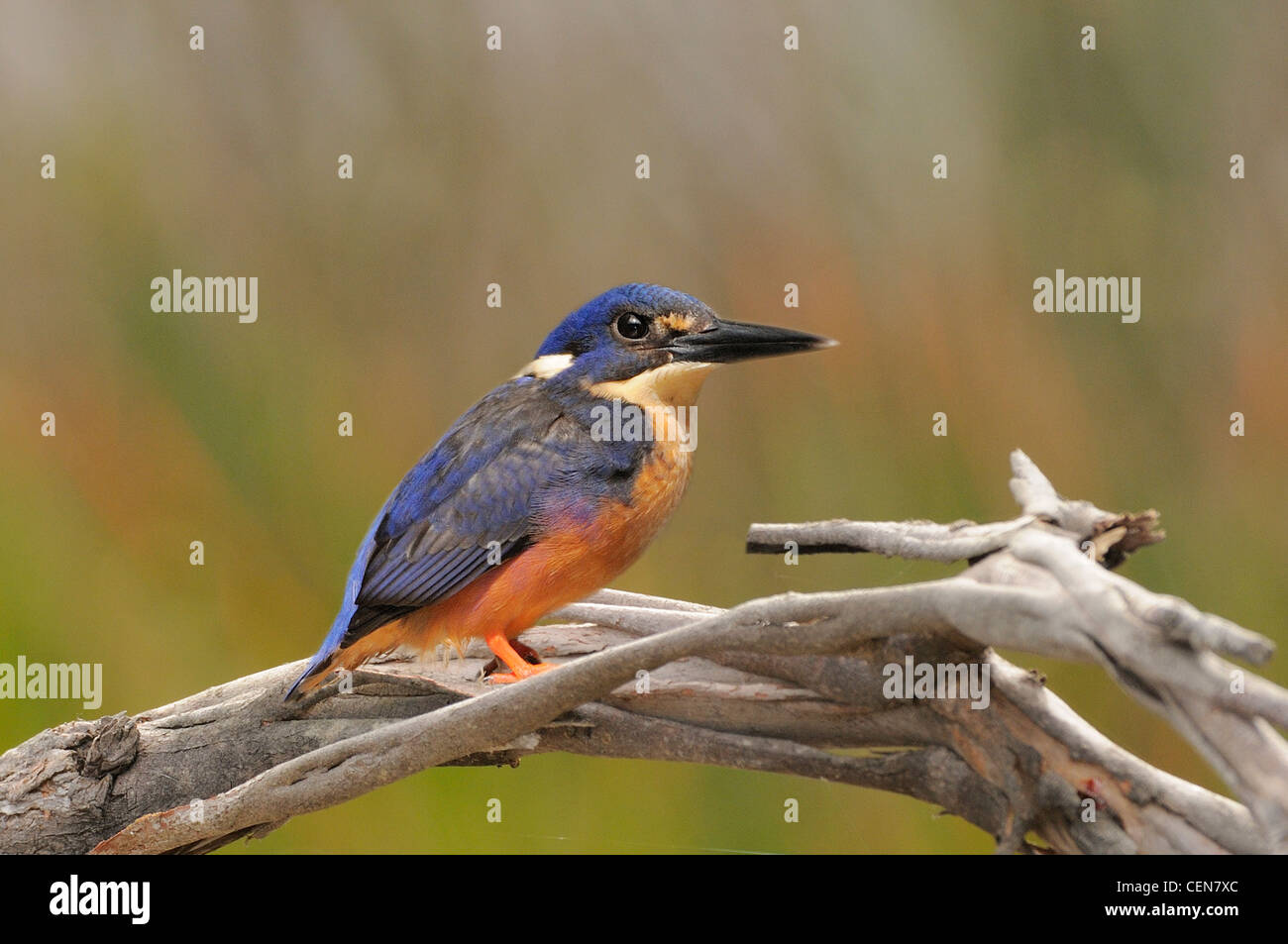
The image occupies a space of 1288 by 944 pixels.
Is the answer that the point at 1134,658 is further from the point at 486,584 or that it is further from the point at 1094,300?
the point at 1094,300

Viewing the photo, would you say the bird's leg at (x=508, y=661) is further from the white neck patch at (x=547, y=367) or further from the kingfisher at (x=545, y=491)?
the white neck patch at (x=547, y=367)

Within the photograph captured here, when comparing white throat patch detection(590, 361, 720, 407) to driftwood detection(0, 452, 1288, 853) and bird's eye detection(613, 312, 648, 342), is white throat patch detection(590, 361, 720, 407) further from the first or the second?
driftwood detection(0, 452, 1288, 853)

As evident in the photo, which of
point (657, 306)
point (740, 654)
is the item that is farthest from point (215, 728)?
point (657, 306)

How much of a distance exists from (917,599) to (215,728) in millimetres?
1315

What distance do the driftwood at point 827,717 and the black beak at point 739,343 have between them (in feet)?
1.56

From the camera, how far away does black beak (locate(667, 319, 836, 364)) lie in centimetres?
222

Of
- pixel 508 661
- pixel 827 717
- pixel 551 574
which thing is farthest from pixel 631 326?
pixel 827 717

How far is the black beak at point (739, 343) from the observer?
2.22 meters

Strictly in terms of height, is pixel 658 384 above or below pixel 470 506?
above

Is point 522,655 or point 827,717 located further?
point 522,655

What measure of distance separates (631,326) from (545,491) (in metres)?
0.37

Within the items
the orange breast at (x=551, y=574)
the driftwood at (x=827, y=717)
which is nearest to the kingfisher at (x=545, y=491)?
the orange breast at (x=551, y=574)

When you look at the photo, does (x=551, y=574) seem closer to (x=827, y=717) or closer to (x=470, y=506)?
(x=470, y=506)

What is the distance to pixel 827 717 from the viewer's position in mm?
1850
